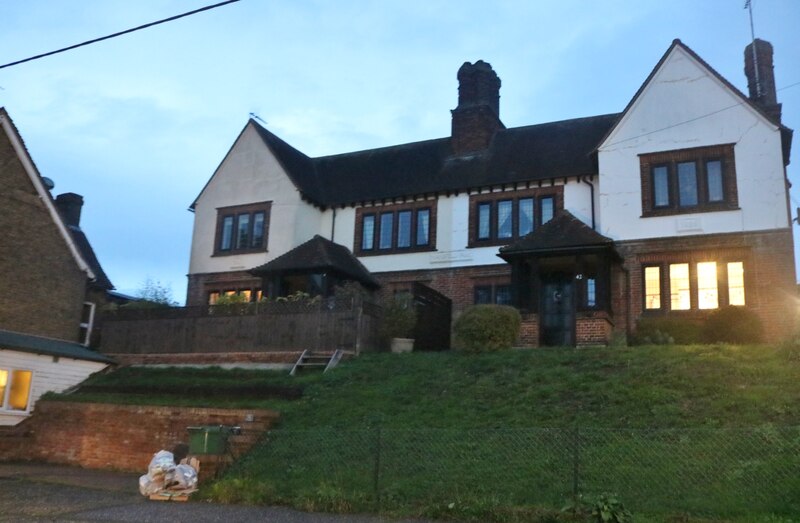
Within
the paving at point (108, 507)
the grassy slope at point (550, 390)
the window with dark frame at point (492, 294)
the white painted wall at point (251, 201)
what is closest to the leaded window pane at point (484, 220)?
the window with dark frame at point (492, 294)

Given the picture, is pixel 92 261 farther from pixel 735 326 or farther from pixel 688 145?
pixel 735 326

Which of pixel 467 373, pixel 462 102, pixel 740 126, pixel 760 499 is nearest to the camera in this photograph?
pixel 760 499

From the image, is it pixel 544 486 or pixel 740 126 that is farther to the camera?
pixel 740 126

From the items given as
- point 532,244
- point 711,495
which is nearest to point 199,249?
point 532,244

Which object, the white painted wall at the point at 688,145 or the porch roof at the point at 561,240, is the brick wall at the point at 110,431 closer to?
the porch roof at the point at 561,240

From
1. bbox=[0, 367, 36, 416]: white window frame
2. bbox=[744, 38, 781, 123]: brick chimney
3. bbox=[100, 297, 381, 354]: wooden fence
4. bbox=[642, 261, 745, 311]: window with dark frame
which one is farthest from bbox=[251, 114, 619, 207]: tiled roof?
bbox=[0, 367, 36, 416]: white window frame

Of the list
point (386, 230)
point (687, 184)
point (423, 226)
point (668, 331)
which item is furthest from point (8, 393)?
point (687, 184)

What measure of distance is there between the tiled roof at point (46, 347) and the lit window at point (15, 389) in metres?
0.69

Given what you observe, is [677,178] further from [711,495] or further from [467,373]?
[711,495]

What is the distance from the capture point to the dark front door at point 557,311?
24344 millimetres

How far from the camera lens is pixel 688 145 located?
23688 millimetres

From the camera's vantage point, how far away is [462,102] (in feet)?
101

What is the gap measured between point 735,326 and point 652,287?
3222 millimetres

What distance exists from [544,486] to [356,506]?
2.65 m
